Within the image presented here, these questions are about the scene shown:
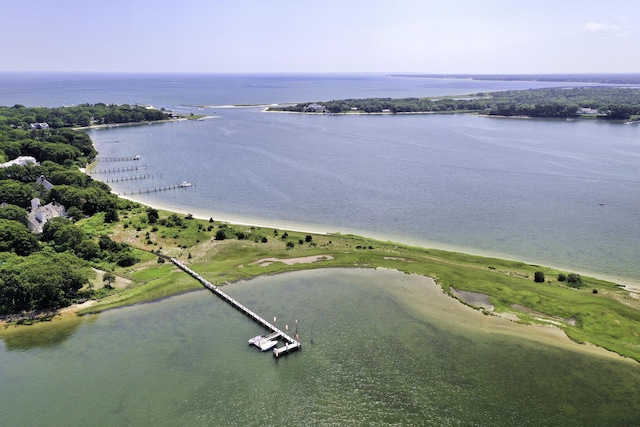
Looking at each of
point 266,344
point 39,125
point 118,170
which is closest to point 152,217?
point 266,344

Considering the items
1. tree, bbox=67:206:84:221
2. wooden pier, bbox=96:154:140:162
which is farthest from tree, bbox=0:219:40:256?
wooden pier, bbox=96:154:140:162

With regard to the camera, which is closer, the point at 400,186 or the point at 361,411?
the point at 361,411

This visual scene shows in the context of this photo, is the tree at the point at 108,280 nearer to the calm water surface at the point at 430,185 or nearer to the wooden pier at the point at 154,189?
the calm water surface at the point at 430,185

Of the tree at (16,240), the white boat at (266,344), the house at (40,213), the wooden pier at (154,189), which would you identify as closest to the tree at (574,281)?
the white boat at (266,344)

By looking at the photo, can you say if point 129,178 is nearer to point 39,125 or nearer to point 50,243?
point 50,243

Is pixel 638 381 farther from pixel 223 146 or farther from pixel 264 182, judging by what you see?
pixel 223 146

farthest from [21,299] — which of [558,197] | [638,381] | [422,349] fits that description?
[558,197]
